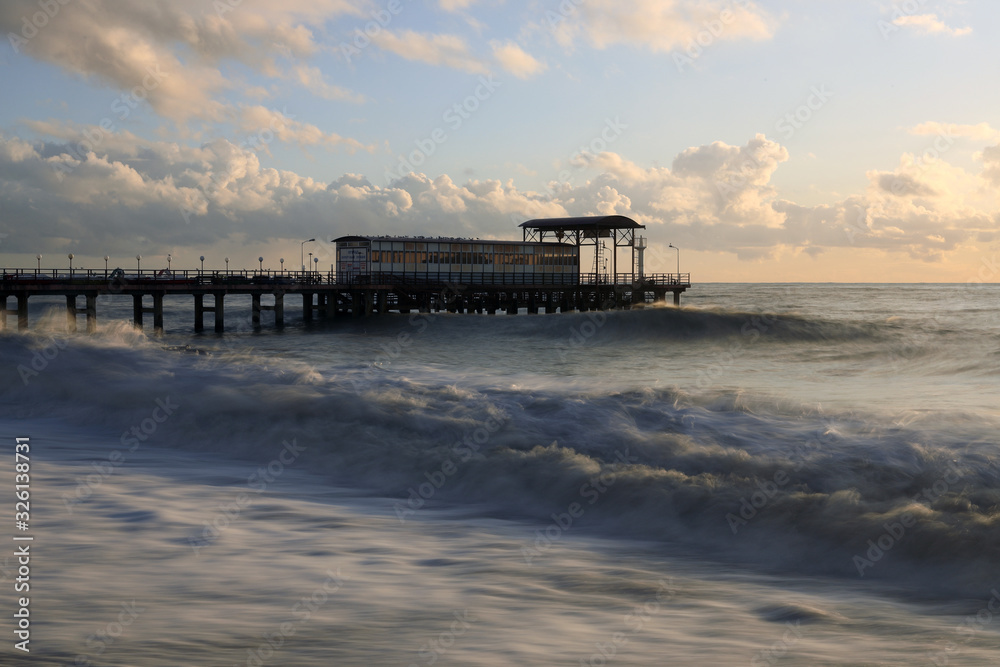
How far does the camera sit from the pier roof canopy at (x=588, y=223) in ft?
216

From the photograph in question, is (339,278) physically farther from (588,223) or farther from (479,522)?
(479,522)

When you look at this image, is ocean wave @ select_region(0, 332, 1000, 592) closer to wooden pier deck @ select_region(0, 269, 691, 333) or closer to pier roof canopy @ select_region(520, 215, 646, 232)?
wooden pier deck @ select_region(0, 269, 691, 333)

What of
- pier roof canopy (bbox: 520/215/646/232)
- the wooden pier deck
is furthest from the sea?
pier roof canopy (bbox: 520/215/646/232)

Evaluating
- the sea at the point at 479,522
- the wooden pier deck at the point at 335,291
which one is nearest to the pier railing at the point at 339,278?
the wooden pier deck at the point at 335,291

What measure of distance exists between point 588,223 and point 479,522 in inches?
2282

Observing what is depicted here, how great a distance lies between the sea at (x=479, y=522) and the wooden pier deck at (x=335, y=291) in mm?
27044

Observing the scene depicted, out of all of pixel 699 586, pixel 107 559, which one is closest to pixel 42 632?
pixel 107 559

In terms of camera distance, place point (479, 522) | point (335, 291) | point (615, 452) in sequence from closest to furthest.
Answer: point (479, 522) → point (615, 452) → point (335, 291)

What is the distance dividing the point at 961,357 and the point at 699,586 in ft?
109

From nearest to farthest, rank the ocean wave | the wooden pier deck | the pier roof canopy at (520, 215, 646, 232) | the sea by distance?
the sea < the ocean wave < the wooden pier deck < the pier roof canopy at (520, 215, 646, 232)

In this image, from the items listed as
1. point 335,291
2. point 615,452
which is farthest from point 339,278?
point 615,452

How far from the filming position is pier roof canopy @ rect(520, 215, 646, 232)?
65750 millimetres

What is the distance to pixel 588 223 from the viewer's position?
218 ft

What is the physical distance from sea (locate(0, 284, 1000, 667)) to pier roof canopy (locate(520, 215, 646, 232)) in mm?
44687
